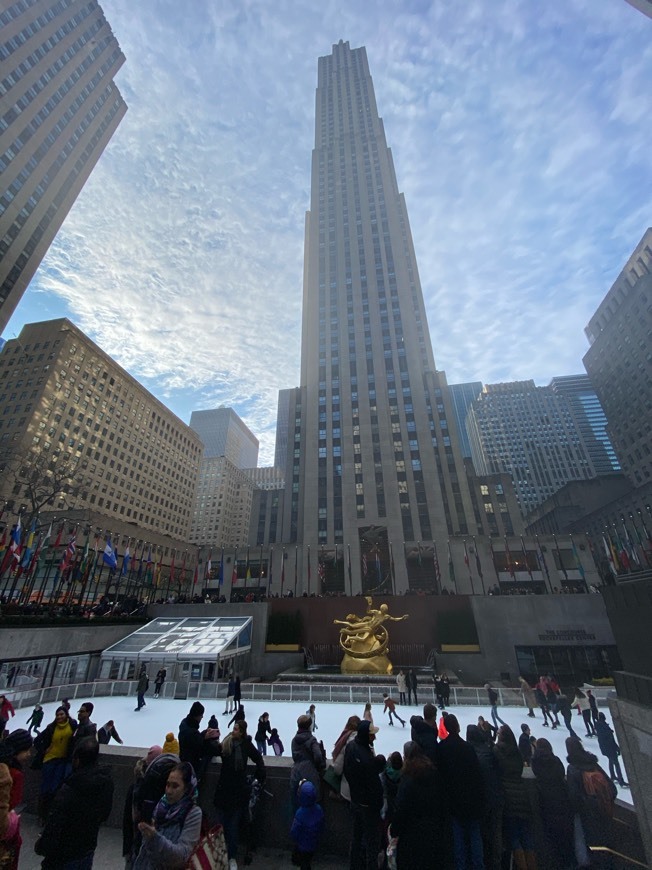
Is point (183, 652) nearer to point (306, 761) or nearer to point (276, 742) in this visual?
point (276, 742)

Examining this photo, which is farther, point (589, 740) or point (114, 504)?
point (114, 504)

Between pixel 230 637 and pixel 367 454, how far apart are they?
1546 inches

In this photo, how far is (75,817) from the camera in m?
4.13

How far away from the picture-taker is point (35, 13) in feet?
217

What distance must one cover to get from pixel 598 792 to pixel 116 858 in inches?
265

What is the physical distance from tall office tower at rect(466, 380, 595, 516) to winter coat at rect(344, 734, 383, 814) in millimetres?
141688

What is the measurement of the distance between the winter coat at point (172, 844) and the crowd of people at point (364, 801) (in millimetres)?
10

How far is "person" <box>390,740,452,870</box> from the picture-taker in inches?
163

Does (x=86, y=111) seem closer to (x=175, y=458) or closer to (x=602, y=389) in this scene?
(x=175, y=458)

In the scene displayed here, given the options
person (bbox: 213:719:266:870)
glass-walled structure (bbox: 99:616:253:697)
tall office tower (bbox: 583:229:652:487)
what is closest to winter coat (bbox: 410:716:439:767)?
person (bbox: 213:719:266:870)

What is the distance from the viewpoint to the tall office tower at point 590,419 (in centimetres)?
14000

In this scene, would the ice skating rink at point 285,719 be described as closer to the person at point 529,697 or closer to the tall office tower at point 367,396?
the person at point 529,697

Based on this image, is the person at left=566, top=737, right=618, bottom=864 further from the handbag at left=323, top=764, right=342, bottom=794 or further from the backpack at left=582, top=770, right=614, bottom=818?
the handbag at left=323, top=764, right=342, bottom=794

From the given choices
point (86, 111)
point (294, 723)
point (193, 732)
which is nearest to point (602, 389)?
point (294, 723)
